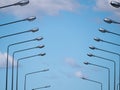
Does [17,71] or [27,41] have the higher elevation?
[27,41]

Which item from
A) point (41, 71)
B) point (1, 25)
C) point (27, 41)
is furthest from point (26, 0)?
point (41, 71)

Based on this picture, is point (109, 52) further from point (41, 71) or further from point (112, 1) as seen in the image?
point (112, 1)

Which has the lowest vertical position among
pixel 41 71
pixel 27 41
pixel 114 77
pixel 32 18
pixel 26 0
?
pixel 41 71

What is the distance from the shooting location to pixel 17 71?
64625 millimetres

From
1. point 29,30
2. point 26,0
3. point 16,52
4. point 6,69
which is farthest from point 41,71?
point 26,0

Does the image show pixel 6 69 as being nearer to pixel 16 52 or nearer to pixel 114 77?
pixel 16 52

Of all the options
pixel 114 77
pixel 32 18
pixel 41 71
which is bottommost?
pixel 41 71

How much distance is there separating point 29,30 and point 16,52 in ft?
41.2

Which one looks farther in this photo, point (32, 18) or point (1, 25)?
point (1, 25)

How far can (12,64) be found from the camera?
58.8 meters

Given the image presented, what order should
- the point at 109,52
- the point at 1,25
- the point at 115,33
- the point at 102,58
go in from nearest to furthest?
the point at 1,25 → the point at 115,33 → the point at 109,52 → the point at 102,58

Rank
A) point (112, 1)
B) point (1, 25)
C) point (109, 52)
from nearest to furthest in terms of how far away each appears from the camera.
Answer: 1. point (112, 1)
2. point (1, 25)
3. point (109, 52)

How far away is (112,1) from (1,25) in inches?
450

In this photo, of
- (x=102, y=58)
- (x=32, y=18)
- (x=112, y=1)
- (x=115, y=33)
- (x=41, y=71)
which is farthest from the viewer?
(x=41, y=71)
